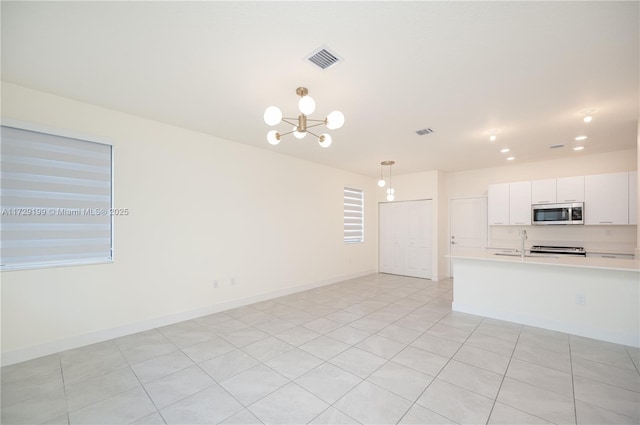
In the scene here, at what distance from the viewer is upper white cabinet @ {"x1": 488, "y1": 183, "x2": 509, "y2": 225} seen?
5.77m

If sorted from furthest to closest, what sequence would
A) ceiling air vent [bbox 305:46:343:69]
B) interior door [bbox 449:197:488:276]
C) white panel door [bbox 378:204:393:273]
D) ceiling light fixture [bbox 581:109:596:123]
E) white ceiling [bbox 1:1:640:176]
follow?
white panel door [bbox 378:204:393:273] < interior door [bbox 449:197:488:276] < ceiling light fixture [bbox 581:109:596:123] < ceiling air vent [bbox 305:46:343:69] < white ceiling [bbox 1:1:640:176]

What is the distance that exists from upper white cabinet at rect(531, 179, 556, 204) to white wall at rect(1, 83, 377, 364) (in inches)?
179

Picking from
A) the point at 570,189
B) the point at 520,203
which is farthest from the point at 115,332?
the point at 570,189

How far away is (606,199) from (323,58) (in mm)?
5802

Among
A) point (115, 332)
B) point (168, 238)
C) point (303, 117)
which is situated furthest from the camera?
point (168, 238)

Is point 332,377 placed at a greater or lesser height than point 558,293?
lesser

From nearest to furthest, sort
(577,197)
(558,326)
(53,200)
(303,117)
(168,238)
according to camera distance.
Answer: (303,117)
(53,200)
(558,326)
(168,238)
(577,197)

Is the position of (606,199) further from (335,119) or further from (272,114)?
(272,114)

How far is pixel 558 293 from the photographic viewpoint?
3.51 meters

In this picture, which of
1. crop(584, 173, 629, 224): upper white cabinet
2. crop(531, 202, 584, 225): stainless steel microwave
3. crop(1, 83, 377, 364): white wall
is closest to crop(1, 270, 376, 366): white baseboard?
crop(1, 83, 377, 364): white wall

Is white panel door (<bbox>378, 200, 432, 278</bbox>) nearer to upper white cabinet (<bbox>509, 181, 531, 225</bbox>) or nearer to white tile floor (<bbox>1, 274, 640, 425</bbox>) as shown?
upper white cabinet (<bbox>509, 181, 531, 225</bbox>)

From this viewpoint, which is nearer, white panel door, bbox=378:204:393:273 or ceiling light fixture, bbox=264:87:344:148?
ceiling light fixture, bbox=264:87:344:148

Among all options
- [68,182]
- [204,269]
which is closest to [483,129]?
[204,269]

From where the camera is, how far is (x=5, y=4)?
5.66 ft
